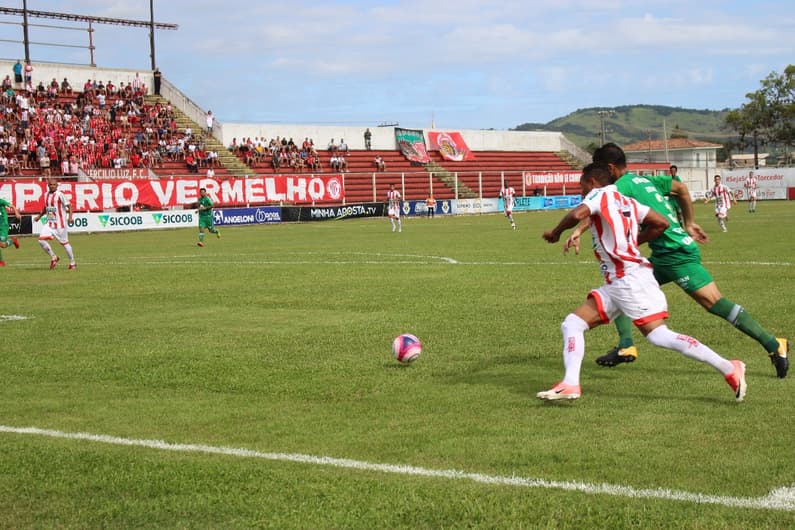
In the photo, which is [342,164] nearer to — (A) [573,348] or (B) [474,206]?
(B) [474,206]

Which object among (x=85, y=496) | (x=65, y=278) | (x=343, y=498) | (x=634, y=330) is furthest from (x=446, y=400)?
(x=65, y=278)

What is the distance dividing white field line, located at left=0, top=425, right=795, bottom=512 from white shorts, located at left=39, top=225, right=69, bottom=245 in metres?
16.7

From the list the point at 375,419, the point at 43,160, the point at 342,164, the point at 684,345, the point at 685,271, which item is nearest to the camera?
the point at 375,419

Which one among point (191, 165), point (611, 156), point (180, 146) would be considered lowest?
point (611, 156)

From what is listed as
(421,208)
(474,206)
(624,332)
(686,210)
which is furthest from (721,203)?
(474,206)

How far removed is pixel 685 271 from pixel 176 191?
4239 cm

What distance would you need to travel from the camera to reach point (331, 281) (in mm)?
17078

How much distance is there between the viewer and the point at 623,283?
7.10m

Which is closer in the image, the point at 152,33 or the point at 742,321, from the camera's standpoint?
Result: the point at 742,321

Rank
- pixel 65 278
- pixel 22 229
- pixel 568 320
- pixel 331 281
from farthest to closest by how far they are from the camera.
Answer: pixel 22 229
pixel 65 278
pixel 331 281
pixel 568 320

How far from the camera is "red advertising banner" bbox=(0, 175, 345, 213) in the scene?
43438 mm

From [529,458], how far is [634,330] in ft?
17.1

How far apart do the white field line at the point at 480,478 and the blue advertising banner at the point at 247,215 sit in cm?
4192

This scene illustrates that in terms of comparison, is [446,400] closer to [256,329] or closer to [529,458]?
[529,458]
